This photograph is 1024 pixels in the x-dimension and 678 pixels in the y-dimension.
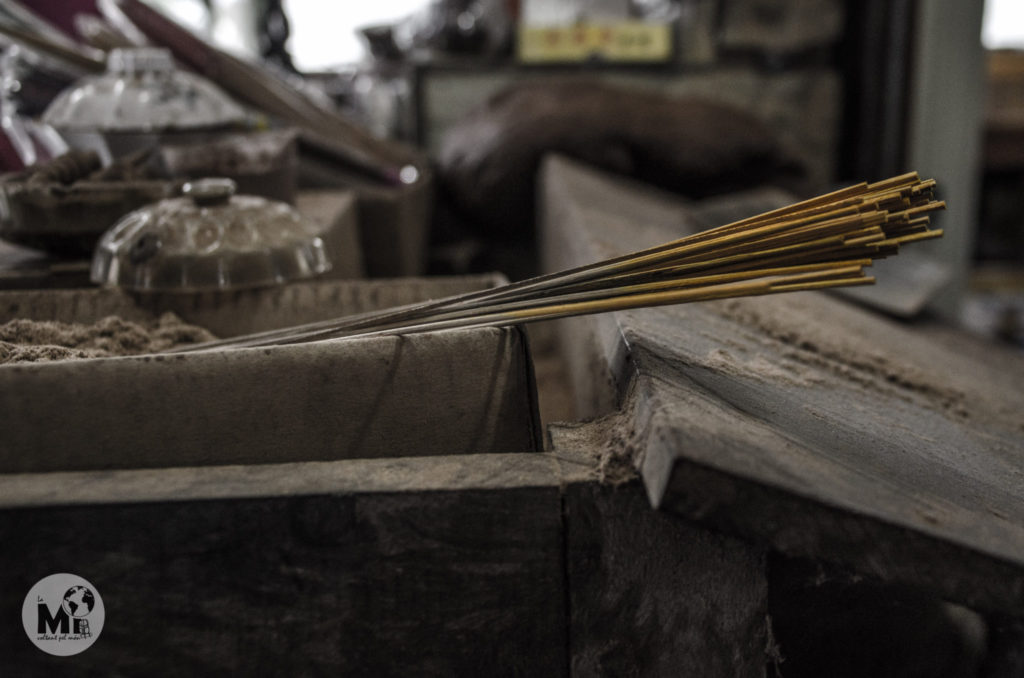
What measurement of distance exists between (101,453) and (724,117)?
394 cm

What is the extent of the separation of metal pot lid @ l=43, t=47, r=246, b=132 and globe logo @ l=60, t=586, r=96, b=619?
5.51 ft

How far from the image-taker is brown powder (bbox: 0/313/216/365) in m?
1.26

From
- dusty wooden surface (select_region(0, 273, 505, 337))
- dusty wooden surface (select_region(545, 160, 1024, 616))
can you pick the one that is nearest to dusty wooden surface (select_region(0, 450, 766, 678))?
dusty wooden surface (select_region(545, 160, 1024, 616))

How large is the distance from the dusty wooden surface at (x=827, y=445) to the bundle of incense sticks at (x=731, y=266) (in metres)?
0.12

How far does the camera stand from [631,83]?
201 inches

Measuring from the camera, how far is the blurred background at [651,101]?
4113 millimetres

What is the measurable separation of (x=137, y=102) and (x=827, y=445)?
209cm

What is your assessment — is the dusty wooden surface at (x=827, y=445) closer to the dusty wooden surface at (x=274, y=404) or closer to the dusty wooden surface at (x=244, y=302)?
the dusty wooden surface at (x=274, y=404)

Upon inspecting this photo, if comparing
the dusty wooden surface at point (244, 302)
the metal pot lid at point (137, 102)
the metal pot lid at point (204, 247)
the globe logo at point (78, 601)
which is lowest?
the globe logo at point (78, 601)

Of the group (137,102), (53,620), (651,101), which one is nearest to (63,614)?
(53,620)

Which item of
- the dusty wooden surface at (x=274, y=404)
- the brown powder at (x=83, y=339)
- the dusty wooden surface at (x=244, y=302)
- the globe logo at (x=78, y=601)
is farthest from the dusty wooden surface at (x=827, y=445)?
the brown powder at (x=83, y=339)

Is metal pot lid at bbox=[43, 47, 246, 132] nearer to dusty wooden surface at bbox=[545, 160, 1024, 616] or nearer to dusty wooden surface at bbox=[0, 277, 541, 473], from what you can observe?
dusty wooden surface at bbox=[545, 160, 1024, 616]

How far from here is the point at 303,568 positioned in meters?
1.00

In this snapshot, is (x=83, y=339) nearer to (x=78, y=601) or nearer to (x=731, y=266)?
(x=78, y=601)
